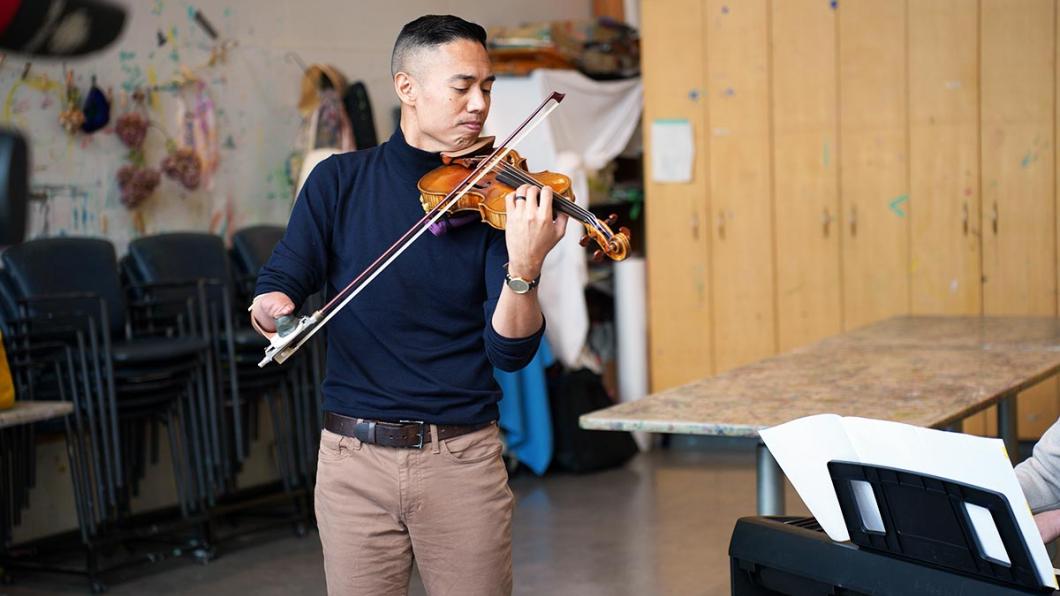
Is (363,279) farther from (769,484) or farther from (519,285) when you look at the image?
(769,484)

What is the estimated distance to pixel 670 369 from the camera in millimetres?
5957

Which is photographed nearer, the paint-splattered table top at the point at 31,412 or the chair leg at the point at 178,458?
the paint-splattered table top at the point at 31,412

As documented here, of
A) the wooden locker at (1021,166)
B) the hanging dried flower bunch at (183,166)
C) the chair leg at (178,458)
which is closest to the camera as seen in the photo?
the chair leg at (178,458)

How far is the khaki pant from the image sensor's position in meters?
1.93

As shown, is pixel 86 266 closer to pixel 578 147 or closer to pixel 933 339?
pixel 578 147

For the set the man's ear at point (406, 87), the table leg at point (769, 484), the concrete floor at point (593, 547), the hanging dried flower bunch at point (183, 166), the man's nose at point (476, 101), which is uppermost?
the man's ear at point (406, 87)

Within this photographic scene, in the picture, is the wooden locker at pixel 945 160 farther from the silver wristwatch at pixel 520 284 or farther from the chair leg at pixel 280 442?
the silver wristwatch at pixel 520 284

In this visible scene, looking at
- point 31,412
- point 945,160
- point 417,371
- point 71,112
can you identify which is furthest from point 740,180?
point 417,371

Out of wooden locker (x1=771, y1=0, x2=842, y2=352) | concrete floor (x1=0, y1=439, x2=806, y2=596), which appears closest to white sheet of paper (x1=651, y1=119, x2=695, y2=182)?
wooden locker (x1=771, y1=0, x2=842, y2=352)

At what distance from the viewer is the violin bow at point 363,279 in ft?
5.92

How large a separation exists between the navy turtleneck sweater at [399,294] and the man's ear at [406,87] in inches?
3.1

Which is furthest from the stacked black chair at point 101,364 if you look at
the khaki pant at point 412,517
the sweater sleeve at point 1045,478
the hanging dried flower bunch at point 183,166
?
the sweater sleeve at point 1045,478

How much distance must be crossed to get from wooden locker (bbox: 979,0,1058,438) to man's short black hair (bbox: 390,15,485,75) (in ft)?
12.8

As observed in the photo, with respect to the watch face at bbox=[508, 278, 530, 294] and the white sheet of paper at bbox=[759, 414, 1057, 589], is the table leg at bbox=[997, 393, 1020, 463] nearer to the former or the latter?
the white sheet of paper at bbox=[759, 414, 1057, 589]
